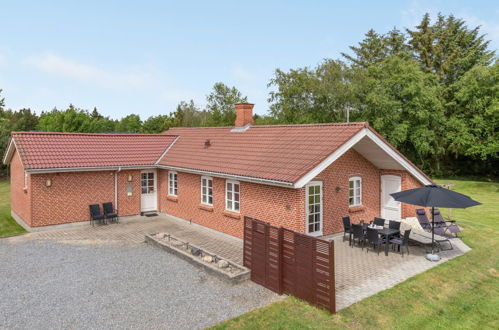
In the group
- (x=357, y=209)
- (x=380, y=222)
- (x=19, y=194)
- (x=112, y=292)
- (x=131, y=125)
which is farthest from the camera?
(x=131, y=125)

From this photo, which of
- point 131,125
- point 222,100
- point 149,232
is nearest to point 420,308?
point 149,232

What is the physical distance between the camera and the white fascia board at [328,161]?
1104 cm

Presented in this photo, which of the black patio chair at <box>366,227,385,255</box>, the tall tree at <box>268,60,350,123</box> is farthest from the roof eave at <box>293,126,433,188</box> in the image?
the tall tree at <box>268,60,350,123</box>

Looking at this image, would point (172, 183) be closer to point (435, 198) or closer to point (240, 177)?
point (240, 177)

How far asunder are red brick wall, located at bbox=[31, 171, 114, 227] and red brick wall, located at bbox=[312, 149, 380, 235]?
34.6 ft

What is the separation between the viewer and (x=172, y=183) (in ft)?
58.9

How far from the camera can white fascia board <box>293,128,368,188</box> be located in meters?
11.0

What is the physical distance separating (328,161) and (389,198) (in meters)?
5.76

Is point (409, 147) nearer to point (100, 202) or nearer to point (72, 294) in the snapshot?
point (100, 202)

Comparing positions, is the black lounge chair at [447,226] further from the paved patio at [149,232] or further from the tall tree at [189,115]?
the tall tree at [189,115]

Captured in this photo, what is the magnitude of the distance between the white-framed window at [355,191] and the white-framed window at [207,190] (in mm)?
5972

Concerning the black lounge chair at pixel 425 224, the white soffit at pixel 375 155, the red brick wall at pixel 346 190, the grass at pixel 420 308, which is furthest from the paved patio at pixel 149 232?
the black lounge chair at pixel 425 224

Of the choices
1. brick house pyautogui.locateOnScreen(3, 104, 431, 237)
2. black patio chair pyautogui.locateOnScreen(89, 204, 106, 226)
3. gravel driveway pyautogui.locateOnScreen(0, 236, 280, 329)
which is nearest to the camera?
gravel driveway pyautogui.locateOnScreen(0, 236, 280, 329)

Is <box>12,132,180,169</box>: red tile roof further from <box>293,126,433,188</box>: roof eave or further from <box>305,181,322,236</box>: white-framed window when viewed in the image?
<box>293,126,433,188</box>: roof eave
